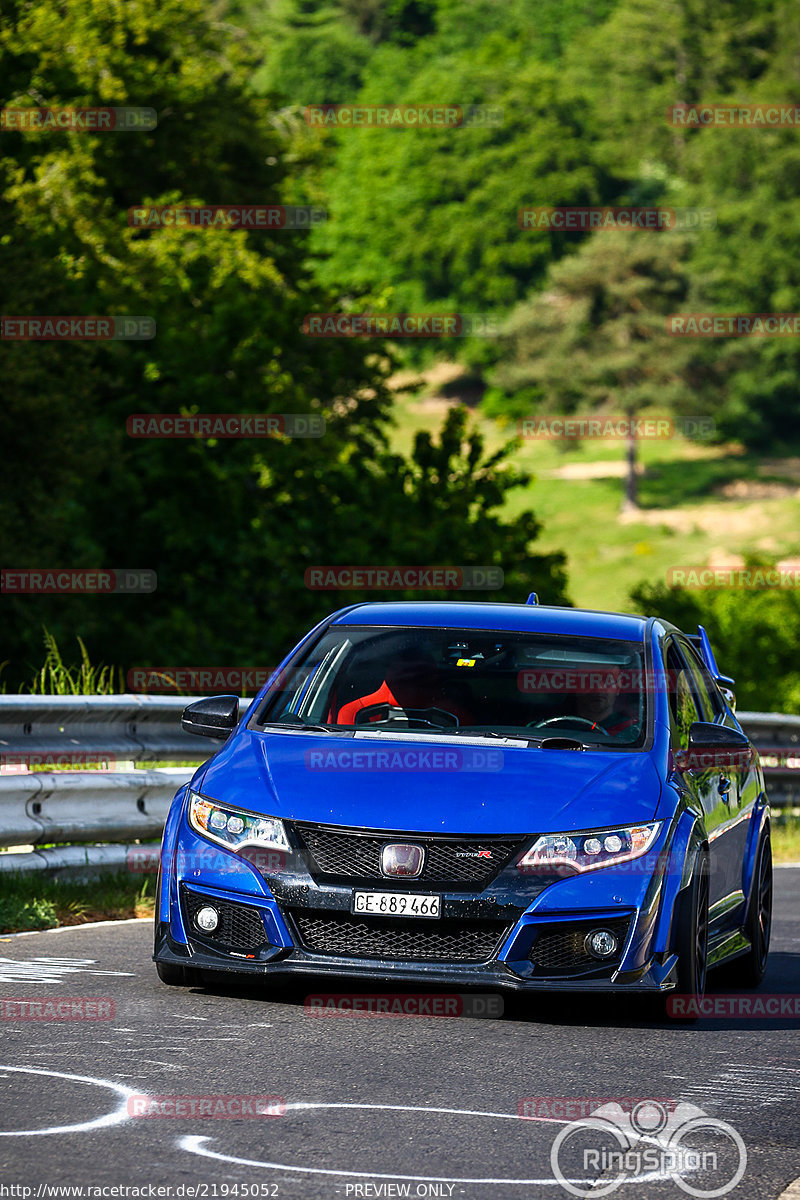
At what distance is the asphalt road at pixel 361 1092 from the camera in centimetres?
463

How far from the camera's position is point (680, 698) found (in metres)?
8.24

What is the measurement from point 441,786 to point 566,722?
979mm

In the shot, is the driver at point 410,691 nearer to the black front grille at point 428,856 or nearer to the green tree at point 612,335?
the black front grille at point 428,856

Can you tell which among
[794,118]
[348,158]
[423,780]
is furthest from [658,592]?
[348,158]

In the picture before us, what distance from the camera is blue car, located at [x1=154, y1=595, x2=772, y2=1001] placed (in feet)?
21.8

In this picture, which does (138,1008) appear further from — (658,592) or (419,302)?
(419,302)

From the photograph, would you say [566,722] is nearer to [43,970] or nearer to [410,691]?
[410,691]

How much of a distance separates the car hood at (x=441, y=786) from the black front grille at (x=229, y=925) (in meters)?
0.36

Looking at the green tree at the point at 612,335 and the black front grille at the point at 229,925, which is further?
the green tree at the point at 612,335

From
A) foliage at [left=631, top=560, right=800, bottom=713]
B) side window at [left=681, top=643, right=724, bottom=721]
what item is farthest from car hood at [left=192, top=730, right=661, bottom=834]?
foliage at [left=631, top=560, right=800, bottom=713]

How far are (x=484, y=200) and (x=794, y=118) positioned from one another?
1994cm

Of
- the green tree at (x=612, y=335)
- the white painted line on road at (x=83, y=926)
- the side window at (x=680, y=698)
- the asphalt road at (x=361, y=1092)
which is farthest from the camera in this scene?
the green tree at (x=612, y=335)

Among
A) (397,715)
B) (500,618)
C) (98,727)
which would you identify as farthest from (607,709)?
(98,727)

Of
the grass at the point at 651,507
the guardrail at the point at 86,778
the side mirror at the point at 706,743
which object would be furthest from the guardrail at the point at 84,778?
the grass at the point at 651,507
